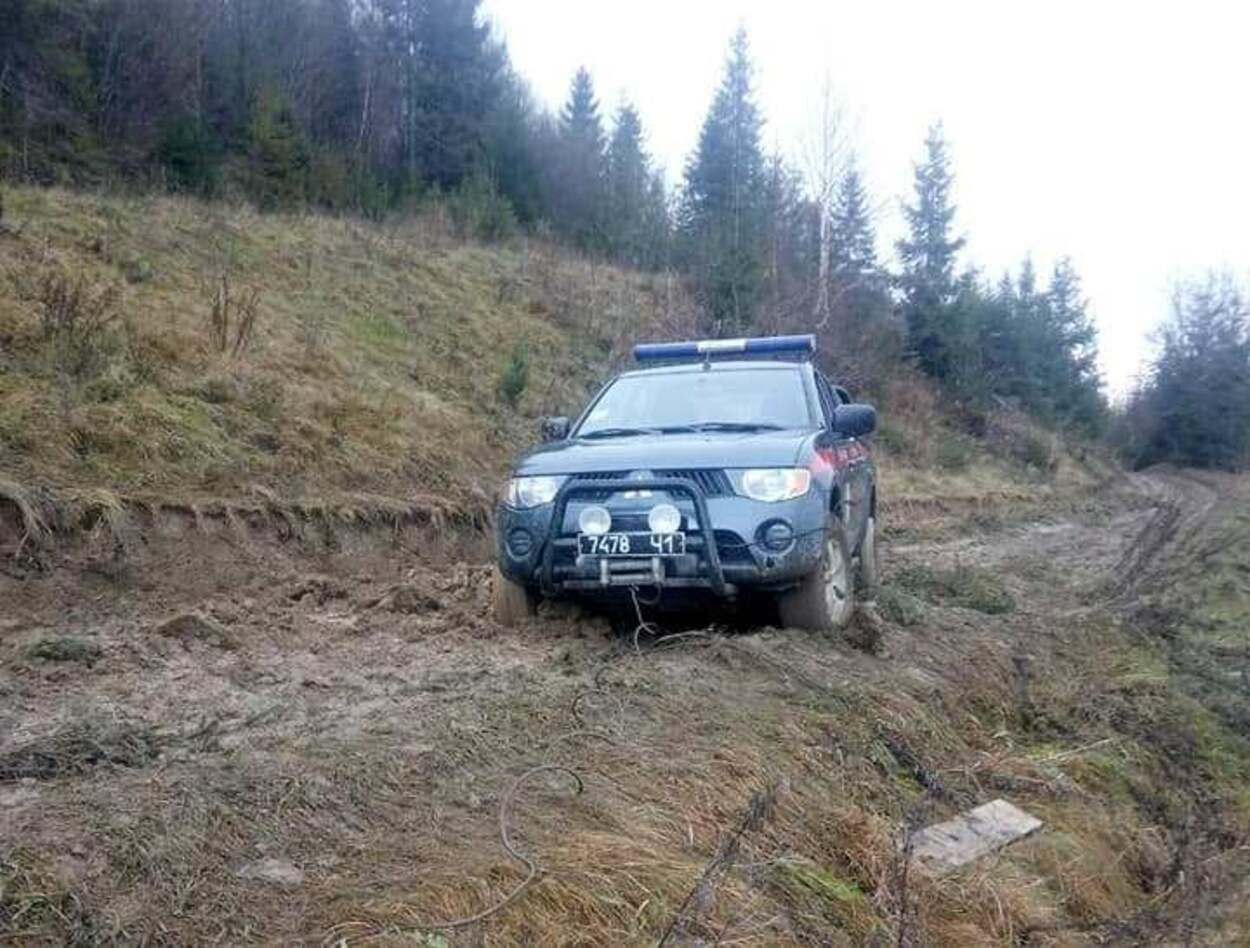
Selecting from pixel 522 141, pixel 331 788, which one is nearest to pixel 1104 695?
pixel 331 788

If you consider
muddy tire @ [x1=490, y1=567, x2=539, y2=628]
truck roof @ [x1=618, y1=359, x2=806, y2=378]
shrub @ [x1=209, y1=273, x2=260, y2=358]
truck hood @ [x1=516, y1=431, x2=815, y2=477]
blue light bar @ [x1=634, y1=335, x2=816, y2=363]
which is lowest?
muddy tire @ [x1=490, y1=567, x2=539, y2=628]

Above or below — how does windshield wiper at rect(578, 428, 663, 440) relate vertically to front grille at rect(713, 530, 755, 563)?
above

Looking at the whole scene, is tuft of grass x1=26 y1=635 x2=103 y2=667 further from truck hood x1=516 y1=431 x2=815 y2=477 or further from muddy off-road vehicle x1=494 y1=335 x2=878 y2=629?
truck hood x1=516 y1=431 x2=815 y2=477

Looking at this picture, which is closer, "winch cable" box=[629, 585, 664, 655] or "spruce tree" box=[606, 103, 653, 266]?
"winch cable" box=[629, 585, 664, 655]

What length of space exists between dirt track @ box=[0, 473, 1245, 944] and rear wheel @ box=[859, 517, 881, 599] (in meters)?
0.66

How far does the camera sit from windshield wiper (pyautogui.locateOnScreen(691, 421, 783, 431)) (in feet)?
20.1

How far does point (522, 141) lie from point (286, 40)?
7.03 m

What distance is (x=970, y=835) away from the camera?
3.92 m

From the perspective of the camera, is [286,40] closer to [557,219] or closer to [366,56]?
[366,56]

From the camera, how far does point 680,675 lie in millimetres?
4711

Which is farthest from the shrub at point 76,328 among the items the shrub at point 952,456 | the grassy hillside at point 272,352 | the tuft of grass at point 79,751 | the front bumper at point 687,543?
the shrub at point 952,456

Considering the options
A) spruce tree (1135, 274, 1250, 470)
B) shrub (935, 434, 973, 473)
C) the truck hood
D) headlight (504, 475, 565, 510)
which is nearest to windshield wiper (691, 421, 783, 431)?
the truck hood

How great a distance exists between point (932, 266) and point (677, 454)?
39.9 meters

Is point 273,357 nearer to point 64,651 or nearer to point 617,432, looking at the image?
point 617,432
